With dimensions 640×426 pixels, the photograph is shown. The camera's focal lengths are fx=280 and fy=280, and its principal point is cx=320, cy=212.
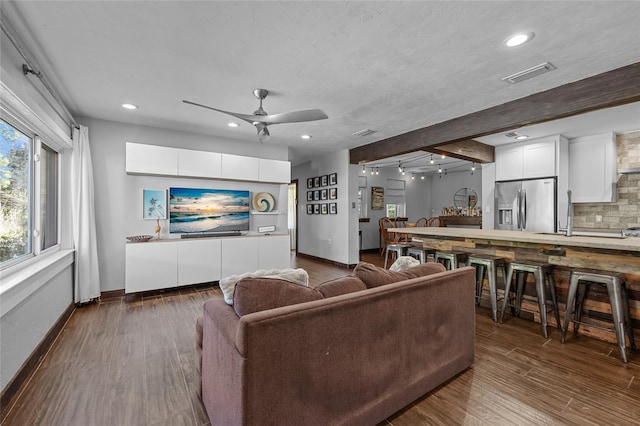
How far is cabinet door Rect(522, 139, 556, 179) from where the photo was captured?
15.7 feet

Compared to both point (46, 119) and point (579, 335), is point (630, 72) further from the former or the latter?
point (46, 119)

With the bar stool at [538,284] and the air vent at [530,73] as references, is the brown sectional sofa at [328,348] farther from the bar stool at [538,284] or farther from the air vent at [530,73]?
the air vent at [530,73]

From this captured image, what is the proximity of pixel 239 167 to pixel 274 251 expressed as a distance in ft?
5.11

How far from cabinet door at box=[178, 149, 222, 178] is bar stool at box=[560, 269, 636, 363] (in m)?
4.55

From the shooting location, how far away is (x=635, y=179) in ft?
14.9

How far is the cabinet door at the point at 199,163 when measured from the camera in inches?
165

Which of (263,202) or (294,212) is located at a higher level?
(263,202)

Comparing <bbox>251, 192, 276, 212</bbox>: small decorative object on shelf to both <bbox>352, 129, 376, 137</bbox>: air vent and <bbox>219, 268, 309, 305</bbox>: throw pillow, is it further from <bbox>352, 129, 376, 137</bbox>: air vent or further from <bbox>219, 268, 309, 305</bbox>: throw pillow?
<bbox>219, 268, 309, 305</bbox>: throw pillow

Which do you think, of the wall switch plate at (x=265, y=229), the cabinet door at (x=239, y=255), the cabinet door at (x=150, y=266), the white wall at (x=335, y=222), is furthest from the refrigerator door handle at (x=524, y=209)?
the cabinet door at (x=150, y=266)

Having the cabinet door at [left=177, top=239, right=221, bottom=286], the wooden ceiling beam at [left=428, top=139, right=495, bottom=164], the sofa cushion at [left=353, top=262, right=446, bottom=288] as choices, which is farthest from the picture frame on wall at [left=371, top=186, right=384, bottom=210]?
the sofa cushion at [left=353, top=262, right=446, bottom=288]

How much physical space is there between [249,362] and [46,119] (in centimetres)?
302

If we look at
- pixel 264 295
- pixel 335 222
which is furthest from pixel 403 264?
pixel 335 222

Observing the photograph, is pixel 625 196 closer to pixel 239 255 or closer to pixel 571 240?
pixel 571 240

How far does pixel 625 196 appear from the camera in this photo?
465cm
